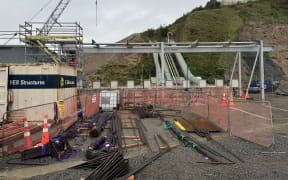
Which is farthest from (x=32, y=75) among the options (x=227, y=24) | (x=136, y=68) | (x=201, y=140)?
(x=227, y=24)

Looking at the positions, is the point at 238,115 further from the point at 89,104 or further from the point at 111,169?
the point at 89,104

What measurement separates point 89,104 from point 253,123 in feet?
27.9

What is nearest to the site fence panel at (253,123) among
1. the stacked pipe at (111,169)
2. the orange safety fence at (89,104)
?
the stacked pipe at (111,169)

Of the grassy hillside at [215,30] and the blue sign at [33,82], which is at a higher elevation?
the grassy hillside at [215,30]

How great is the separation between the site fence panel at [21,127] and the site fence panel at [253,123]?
23.0 feet

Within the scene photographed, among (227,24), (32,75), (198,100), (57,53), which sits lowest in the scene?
(198,100)

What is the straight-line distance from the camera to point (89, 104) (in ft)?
34.6

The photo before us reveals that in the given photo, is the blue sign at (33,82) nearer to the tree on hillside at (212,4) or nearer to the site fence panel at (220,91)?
the site fence panel at (220,91)

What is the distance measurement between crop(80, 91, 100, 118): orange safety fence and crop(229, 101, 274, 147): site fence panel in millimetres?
7530

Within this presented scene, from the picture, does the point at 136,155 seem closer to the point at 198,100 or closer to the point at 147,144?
the point at 147,144

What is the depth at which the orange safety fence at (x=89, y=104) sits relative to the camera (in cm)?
993

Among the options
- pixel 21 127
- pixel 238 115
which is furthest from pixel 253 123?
pixel 21 127

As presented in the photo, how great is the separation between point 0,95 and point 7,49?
9.41 meters

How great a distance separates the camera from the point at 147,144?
591 centimetres
